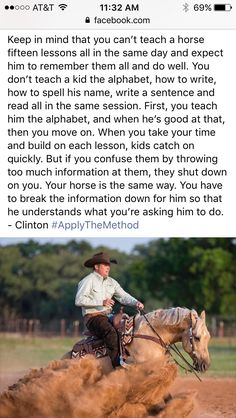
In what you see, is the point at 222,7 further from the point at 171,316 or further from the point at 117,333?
the point at 117,333

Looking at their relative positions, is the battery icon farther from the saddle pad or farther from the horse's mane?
the saddle pad

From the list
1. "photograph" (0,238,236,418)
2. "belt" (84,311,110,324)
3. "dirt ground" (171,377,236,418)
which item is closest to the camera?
"photograph" (0,238,236,418)

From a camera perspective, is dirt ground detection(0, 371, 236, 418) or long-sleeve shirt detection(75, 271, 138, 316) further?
dirt ground detection(0, 371, 236, 418)

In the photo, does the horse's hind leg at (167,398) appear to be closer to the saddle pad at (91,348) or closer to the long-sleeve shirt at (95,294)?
the saddle pad at (91,348)

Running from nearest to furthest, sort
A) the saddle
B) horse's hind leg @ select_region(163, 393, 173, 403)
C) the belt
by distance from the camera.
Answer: horse's hind leg @ select_region(163, 393, 173, 403) < the saddle < the belt

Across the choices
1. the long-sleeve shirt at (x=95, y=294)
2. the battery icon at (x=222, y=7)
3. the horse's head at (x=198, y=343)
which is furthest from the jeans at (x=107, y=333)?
the battery icon at (x=222, y=7)

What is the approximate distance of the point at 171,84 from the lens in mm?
8477

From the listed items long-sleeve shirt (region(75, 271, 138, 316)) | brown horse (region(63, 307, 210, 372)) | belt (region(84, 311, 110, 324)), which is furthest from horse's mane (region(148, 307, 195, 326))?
belt (region(84, 311, 110, 324))

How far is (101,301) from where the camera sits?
328 inches

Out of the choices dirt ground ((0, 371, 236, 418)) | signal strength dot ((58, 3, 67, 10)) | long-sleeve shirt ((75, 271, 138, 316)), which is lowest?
dirt ground ((0, 371, 236, 418))

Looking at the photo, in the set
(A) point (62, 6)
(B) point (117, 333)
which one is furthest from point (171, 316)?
(A) point (62, 6)

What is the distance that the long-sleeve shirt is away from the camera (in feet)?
27.2

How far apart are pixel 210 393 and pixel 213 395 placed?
0.78ft

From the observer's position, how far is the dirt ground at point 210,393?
952 centimetres
